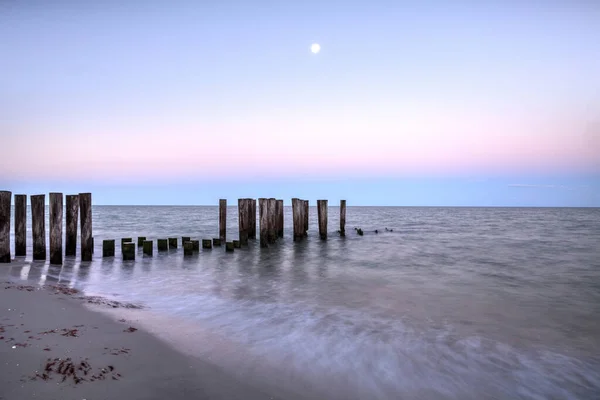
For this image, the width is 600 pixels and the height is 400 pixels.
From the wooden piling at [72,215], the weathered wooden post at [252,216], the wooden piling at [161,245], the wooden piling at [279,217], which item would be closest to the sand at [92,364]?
the wooden piling at [72,215]

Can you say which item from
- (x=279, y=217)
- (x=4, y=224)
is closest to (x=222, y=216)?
(x=279, y=217)

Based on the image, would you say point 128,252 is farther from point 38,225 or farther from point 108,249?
point 38,225

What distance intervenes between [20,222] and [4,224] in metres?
0.84

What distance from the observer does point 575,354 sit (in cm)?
617

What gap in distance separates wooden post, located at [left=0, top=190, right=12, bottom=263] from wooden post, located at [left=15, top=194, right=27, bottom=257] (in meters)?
0.40

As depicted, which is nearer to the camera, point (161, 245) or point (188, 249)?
point (188, 249)

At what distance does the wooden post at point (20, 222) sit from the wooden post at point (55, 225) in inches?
29.5

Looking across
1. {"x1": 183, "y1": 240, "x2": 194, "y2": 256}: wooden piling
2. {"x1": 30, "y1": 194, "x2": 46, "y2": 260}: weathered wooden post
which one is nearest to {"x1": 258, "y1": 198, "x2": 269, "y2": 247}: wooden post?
{"x1": 183, "y1": 240, "x2": 194, "y2": 256}: wooden piling

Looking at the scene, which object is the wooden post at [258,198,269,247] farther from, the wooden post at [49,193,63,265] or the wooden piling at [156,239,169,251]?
the wooden post at [49,193,63,265]

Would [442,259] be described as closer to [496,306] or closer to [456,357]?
[496,306]

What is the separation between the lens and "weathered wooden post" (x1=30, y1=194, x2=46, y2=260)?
1145cm

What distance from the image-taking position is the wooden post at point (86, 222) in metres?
12.1

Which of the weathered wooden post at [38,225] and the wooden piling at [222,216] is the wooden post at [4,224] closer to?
the weathered wooden post at [38,225]

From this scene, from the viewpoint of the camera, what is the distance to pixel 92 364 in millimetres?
4207
